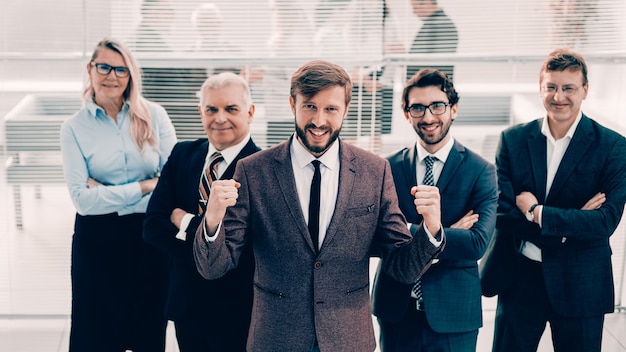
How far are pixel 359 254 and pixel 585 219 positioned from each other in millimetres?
1196

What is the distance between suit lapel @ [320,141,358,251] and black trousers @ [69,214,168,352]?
4.32 ft

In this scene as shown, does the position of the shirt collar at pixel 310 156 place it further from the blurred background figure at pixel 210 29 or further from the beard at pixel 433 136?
the blurred background figure at pixel 210 29

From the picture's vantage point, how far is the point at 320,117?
99.4 inches

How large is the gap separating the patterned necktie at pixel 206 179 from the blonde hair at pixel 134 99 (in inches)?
24.8

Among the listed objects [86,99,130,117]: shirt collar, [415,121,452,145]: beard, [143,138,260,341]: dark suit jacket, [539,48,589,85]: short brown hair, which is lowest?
[143,138,260,341]: dark suit jacket

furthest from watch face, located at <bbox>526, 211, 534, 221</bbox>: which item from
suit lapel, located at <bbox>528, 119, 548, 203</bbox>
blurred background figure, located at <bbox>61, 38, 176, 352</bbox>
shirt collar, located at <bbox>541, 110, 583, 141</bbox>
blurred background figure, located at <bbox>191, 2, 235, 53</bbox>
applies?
blurred background figure, located at <bbox>191, 2, 235, 53</bbox>

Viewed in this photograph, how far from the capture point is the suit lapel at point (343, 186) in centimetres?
254

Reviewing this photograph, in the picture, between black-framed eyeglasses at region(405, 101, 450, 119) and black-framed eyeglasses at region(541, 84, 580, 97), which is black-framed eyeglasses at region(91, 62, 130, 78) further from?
black-framed eyeglasses at region(541, 84, 580, 97)

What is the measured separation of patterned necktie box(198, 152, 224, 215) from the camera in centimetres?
304

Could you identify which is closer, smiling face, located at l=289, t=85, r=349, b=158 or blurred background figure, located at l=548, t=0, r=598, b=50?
smiling face, located at l=289, t=85, r=349, b=158

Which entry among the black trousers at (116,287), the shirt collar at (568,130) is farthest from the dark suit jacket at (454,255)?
the black trousers at (116,287)

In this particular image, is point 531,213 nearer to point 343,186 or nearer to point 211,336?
point 343,186

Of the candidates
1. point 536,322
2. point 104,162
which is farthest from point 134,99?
point 536,322

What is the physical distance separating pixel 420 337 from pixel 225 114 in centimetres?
121
